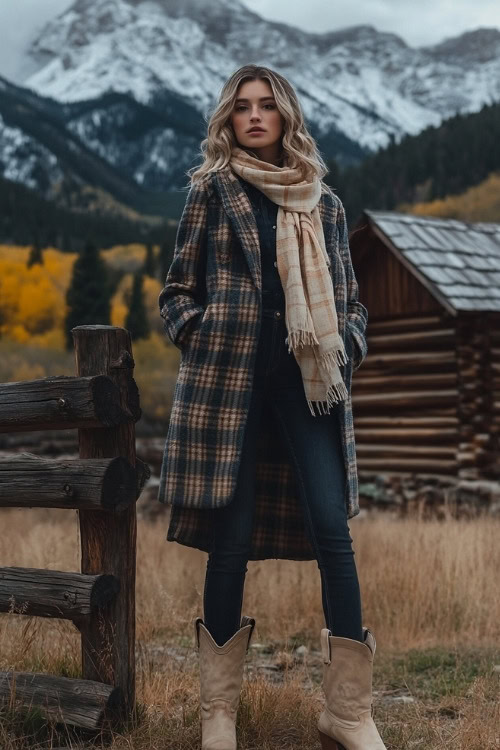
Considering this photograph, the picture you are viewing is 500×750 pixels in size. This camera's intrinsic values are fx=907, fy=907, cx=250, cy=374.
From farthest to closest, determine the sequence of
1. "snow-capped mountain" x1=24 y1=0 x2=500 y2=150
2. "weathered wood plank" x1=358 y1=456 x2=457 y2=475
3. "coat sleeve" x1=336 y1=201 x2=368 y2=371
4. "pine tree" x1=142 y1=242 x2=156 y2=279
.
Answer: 1. "snow-capped mountain" x1=24 y1=0 x2=500 y2=150
2. "pine tree" x1=142 y1=242 x2=156 y2=279
3. "weathered wood plank" x1=358 y1=456 x2=457 y2=475
4. "coat sleeve" x1=336 y1=201 x2=368 y2=371

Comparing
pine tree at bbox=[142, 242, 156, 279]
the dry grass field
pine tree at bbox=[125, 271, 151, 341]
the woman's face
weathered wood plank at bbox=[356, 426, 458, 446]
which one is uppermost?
pine tree at bbox=[142, 242, 156, 279]

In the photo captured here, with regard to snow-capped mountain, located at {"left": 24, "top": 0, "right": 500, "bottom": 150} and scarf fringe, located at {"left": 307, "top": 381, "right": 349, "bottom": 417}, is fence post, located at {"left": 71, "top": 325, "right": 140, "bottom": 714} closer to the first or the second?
scarf fringe, located at {"left": 307, "top": 381, "right": 349, "bottom": 417}

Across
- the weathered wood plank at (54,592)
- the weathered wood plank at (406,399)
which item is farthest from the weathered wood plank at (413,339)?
the weathered wood plank at (54,592)

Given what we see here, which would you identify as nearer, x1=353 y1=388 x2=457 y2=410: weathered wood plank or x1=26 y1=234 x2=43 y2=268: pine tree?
x1=353 y1=388 x2=457 y2=410: weathered wood plank

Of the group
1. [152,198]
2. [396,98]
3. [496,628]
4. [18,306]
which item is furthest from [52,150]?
[396,98]

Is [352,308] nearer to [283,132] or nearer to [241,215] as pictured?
[241,215]

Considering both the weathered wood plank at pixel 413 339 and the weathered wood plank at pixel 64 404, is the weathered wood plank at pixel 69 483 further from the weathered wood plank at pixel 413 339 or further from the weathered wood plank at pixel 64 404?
the weathered wood plank at pixel 413 339

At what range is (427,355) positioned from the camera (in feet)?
39.4

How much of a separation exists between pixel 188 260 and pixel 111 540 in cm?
95

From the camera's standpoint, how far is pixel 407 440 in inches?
488

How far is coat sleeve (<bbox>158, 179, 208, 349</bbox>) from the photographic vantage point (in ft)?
9.48

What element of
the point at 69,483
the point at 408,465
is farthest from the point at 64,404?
the point at 408,465

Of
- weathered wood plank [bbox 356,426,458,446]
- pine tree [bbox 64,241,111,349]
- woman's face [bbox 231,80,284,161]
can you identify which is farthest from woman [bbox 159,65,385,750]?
pine tree [bbox 64,241,111,349]

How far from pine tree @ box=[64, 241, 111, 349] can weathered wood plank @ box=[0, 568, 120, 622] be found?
1300 inches
